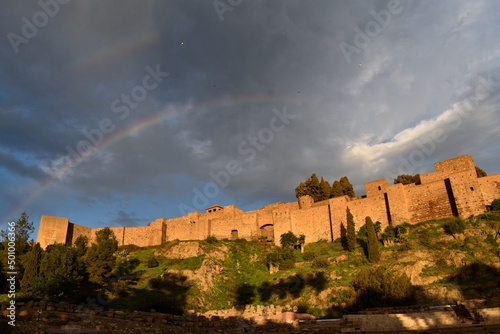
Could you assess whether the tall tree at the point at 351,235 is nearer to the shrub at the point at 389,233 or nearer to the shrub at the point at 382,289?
the shrub at the point at 389,233

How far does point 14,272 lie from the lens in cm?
2167

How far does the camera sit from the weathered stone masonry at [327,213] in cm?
2742

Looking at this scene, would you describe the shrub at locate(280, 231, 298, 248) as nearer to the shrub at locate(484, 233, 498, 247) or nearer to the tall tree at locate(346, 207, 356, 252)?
the tall tree at locate(346, 207, 356, 252)

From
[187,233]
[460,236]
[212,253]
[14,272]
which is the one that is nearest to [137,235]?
[187,233]

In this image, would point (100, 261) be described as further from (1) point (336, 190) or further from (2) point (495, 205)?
(2) point (495, 205)

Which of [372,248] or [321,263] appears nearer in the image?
[372,248]

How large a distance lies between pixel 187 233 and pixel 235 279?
16.2 metres

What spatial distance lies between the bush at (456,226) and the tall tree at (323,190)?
1854 centimetres

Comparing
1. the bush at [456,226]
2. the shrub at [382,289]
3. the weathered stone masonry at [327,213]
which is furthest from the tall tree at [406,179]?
the shrub at [382,289]

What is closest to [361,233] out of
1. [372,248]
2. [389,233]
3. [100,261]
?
[389,233]

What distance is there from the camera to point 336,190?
146 ft

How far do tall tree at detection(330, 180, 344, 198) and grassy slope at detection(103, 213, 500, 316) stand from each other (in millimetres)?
12278

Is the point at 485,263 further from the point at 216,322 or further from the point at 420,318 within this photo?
the point at 216,322

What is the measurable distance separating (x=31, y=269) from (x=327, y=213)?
26.6 metres
